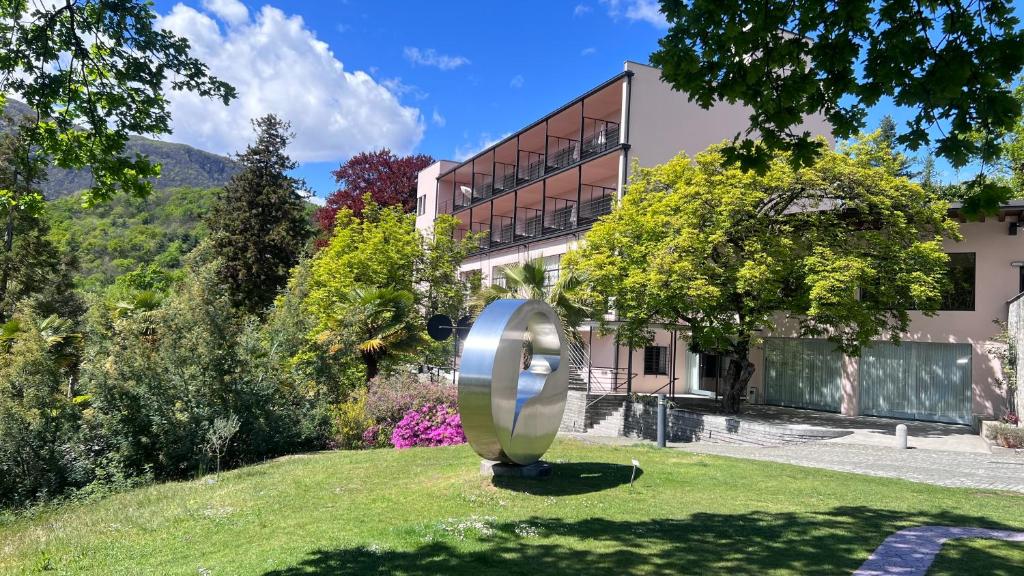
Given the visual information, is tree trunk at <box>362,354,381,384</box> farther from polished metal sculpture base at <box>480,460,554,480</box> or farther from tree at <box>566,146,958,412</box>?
polished metal sculpture base at <box>480,460,554,480</box>

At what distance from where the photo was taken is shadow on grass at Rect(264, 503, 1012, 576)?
6.54m

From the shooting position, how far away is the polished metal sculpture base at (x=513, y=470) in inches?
432

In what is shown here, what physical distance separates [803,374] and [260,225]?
103 ft

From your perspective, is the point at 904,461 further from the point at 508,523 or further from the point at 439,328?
the point at 508,523

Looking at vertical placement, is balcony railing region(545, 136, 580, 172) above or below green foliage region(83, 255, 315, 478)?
above

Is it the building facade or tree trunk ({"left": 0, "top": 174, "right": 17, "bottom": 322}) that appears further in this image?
tree trunk ({"left": 0, "top": 174, "right": 17, "bottom": 322})

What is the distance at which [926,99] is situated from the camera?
227 inches

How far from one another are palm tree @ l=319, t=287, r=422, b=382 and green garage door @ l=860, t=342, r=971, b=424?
50.6 feet

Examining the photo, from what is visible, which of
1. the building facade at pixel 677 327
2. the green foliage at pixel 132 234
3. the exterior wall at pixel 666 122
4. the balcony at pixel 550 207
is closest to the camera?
the building facade at pixel 677 327

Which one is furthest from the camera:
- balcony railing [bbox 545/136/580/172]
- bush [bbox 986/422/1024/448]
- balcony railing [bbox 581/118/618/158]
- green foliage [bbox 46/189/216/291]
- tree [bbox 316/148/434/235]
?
green foliage [bbox 46/189/216/291]

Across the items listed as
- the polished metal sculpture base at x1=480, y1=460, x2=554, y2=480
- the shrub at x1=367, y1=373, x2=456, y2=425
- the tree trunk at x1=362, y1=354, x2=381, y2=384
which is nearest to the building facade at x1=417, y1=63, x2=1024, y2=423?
the tree trunk at x1=362, y1=354, x2=381, y2=384

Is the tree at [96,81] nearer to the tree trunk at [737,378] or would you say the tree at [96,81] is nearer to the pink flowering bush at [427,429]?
the pink flowering bush at [427,429]

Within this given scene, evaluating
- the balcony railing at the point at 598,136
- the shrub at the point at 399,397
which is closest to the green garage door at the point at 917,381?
the balcony railing at the point at 598,136

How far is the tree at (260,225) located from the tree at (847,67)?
3629 centimetres
